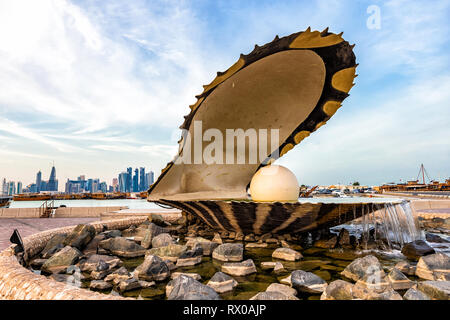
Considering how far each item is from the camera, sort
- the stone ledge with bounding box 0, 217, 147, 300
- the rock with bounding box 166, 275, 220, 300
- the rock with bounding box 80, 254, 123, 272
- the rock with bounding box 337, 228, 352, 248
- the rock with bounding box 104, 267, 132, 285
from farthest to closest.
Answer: the rock with bounding box 337, 228, 352, 248 → the rock with bounding box 80, 254, 123, 272 → the rock with bounding box 104, 267, 132, 285 → the rock with bounding box 166, 275, 220, 300 → the stone ledge with bounding box 0, 217, 147, 300

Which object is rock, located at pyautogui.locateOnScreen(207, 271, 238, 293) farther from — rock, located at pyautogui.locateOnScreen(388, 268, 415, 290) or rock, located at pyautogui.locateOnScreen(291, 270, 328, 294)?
rock, located at pyautogui.locateOnScreen(388, 268, 415, 290)

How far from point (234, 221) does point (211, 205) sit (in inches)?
20.4

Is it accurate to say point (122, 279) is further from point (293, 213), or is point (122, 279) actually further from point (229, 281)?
point (293, 213)

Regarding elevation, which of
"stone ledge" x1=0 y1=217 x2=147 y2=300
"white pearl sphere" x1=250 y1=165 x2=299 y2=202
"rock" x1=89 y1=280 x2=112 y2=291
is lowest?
"rock" x1=89 y1=280 x2=112 y2=291

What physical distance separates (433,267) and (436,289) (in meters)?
0.88

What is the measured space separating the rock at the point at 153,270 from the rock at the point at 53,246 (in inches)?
71.6

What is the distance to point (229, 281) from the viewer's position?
2373 millimetres

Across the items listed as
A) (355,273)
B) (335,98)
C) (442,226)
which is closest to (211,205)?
(355,273)

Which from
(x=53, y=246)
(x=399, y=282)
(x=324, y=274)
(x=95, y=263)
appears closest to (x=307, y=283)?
(x=324, y=274)

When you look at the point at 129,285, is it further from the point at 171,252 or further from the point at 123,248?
the point at 123,248

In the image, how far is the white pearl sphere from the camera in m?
4.48

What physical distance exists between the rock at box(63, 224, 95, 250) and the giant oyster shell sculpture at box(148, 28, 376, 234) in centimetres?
126

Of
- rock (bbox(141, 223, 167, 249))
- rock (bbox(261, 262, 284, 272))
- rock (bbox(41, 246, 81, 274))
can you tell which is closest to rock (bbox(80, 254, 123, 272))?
rock (bbox(41, 246, 81, 274))

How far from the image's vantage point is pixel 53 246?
12.7 feet
